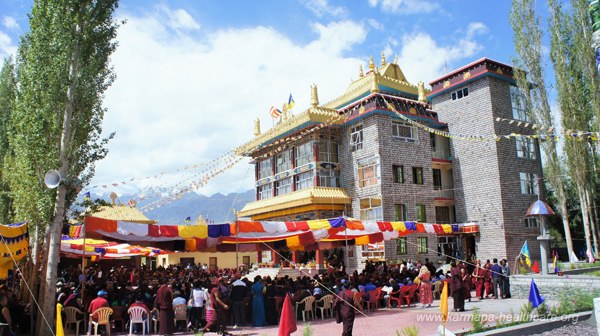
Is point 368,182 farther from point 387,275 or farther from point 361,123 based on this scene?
point 387,275

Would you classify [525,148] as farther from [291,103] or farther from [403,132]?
[291,103]

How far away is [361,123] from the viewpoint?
29.2 meters

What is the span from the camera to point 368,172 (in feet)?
94.0

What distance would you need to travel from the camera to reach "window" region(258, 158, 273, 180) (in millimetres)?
35297

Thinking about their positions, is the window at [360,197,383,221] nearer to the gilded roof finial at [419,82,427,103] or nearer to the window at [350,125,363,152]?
the window at [350,125,363,152]

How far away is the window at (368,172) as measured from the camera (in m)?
27.9

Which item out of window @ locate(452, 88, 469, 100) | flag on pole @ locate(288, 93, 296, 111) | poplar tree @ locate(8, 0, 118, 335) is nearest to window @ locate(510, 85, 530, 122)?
window @ locate(452, 88, 469, 100)

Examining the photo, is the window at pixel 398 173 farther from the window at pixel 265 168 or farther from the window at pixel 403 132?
the window at pixel 265 168

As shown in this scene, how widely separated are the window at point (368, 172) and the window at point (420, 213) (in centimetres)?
340

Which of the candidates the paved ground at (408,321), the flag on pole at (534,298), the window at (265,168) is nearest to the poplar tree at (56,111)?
the paved ground at (408,321)

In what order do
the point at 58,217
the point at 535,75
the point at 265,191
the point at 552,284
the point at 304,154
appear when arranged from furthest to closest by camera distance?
the point at 265,191 → the point at 304,154 → the point at 535,75 → the point at 552,284 → the point at 58,217

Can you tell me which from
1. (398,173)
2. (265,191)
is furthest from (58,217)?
(265,191)

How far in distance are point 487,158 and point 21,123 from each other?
80.7 ft

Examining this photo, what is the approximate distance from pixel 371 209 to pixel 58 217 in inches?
762
